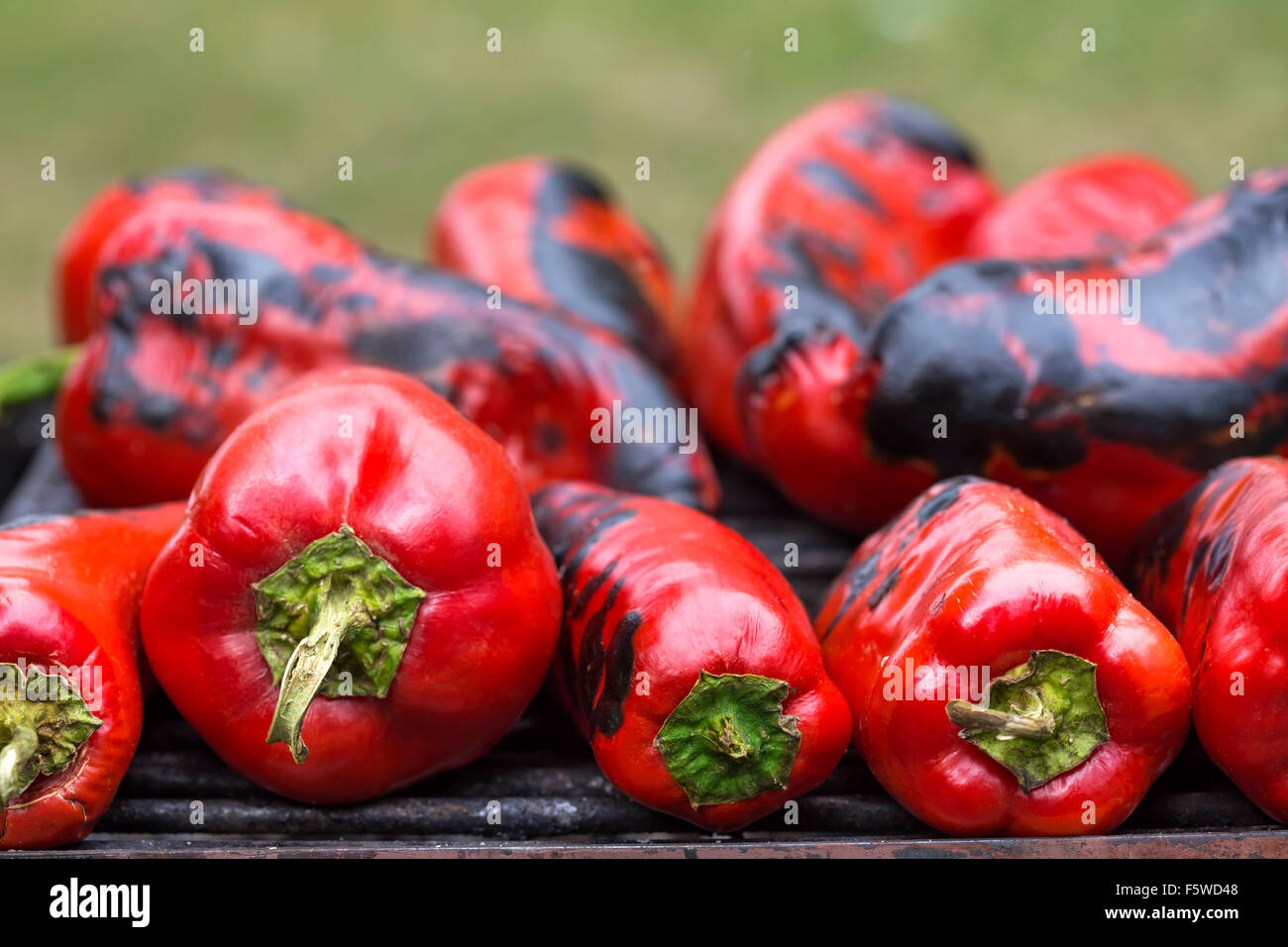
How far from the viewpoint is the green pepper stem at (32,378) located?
8.98 feet

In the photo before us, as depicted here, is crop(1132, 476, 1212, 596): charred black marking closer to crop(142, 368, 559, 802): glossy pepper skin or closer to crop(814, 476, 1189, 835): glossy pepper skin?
crop(814, 476, 1189, 835): glossy pepper skin

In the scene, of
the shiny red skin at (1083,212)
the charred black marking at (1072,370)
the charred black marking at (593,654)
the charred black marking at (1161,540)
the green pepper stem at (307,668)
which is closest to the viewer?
the green pepper stem at (307,668)

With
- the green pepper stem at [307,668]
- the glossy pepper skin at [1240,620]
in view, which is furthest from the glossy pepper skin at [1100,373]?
the green pepper stem at [307,668]

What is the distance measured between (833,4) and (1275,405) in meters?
5.73

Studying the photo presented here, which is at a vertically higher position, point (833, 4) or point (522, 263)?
point (833, 4)

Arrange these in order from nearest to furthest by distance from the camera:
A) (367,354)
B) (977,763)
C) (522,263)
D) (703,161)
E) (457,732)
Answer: (977,763) < (457,732) < (367,354) < (522,263) < (703,161)

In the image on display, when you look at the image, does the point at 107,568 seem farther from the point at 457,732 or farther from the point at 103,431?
the point at 103,431

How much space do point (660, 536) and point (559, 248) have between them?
1.34 metres

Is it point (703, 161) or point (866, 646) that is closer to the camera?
point (866, 646)

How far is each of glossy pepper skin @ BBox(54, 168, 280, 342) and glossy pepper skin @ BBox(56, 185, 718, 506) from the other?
410 millimetres

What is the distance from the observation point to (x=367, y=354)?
243 centimetres

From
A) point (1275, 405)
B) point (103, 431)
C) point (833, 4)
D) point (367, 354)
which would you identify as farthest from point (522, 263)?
point (833, 4)

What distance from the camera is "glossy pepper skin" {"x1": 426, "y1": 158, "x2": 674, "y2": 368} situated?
2836mm

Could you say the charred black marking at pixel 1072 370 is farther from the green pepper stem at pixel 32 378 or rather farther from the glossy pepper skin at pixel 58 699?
the green pepper stem at pixel 32 378
